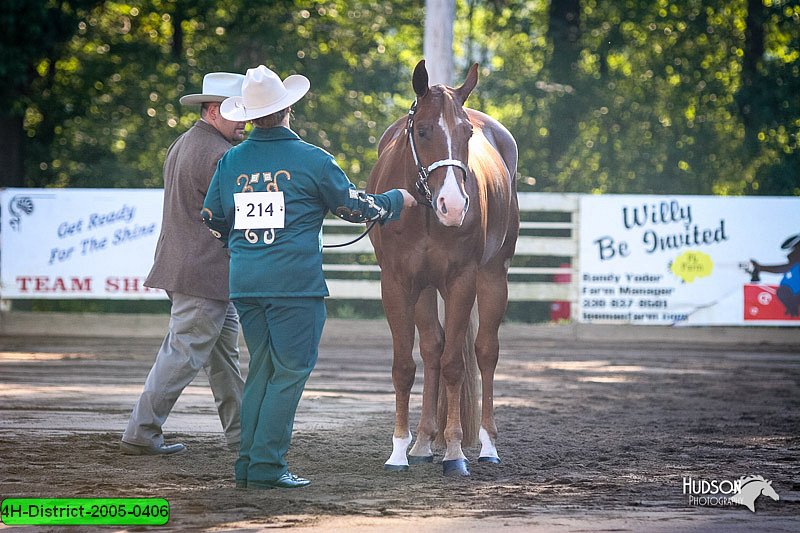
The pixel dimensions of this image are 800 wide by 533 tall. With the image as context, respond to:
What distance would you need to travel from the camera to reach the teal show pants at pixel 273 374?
5477 millimetres

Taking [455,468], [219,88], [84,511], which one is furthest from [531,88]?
[84,511]

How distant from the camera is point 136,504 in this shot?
4.94 metres

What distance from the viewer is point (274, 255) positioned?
5469mm

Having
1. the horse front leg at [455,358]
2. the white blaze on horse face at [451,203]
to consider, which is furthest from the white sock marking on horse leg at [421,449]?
the white blaze on horse face at [451,203]

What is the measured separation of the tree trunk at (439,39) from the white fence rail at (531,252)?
2.89 m

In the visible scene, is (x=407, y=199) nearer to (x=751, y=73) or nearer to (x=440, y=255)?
(x=440, y=255)

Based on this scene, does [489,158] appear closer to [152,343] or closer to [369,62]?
[152,343]

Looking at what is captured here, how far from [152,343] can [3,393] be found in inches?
218

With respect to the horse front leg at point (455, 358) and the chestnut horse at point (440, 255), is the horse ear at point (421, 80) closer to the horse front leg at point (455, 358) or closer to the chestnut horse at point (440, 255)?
the chestnut horse at point (440, 255)

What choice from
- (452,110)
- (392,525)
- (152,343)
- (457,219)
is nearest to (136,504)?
(392,525)

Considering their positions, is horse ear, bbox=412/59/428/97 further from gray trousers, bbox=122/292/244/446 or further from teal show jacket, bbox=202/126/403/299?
gray trousers, bbox=122/292/244/446

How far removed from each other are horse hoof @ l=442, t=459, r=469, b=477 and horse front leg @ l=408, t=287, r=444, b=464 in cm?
43

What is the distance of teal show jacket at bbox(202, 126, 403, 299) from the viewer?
5465 mm

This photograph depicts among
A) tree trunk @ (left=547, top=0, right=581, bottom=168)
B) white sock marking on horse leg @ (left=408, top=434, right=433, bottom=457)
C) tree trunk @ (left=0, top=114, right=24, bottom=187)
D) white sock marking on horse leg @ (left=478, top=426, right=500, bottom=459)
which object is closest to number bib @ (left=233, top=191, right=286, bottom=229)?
white sock marking on horse leg @ (left=408, top=434, right=433, bottom=457)
